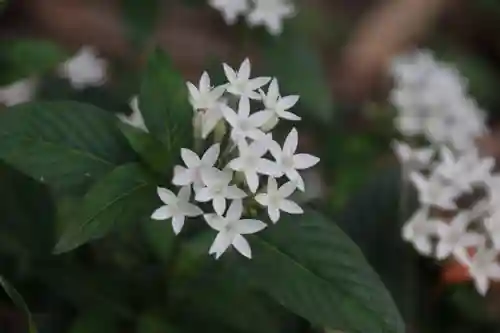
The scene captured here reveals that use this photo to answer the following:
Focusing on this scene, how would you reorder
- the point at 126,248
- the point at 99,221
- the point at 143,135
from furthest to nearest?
the point at 126,248 < the point at 143,135 < the point at 99,221

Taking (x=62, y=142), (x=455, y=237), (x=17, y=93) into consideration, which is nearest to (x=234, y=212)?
(x=62, y=142)

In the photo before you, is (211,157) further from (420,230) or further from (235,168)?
(420,230)

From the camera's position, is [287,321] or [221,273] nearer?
[221,273]

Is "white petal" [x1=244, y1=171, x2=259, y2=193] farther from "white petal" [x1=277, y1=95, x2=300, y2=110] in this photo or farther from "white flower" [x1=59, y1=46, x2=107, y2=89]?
"white flower" [x1=59, y1=46, x2=107, y2=89]

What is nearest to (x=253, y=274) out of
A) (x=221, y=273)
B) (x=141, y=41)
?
(x=221, y=273)

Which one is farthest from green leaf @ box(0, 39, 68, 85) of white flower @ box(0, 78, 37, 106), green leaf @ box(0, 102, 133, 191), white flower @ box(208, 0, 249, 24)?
green leaf @ box(0, 102, 133, 191)

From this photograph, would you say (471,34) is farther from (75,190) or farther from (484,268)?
(75,190)
